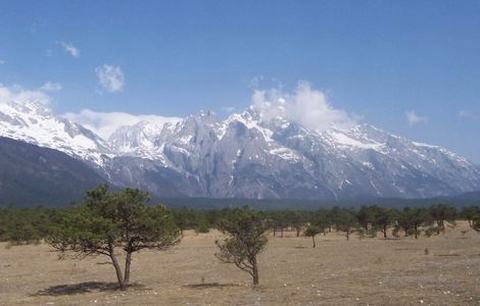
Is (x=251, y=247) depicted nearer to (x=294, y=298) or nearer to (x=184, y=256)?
(x=294, y=298)

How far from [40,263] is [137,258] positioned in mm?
12728

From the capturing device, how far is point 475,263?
53188 millimetres

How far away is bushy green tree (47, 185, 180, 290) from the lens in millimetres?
44094

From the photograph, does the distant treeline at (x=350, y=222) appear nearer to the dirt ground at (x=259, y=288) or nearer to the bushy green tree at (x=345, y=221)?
the bushy green tree at (x=345, y=221)

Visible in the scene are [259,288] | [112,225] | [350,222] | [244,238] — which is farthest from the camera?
[350,222]

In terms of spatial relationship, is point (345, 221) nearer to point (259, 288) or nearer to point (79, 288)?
point (79, 288)

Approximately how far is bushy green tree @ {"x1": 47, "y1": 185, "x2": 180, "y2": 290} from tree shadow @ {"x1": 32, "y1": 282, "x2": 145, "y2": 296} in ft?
6.08

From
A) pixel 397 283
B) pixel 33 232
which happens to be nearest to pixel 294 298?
pixel 397 283

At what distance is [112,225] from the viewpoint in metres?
43.8

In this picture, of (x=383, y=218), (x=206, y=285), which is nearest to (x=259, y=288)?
(x=206, y=285)

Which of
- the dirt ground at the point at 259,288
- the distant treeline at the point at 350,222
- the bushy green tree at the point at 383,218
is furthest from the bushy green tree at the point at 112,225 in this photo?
the bushy green tree at the point at 383,218

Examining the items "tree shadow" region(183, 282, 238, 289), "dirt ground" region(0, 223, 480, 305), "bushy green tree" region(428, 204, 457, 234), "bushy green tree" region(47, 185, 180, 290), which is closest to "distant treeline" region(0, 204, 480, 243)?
"bushy green tree" region(428, 204, 457, 234)

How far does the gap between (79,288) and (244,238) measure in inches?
555

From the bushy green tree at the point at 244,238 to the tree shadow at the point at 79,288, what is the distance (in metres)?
8.23
